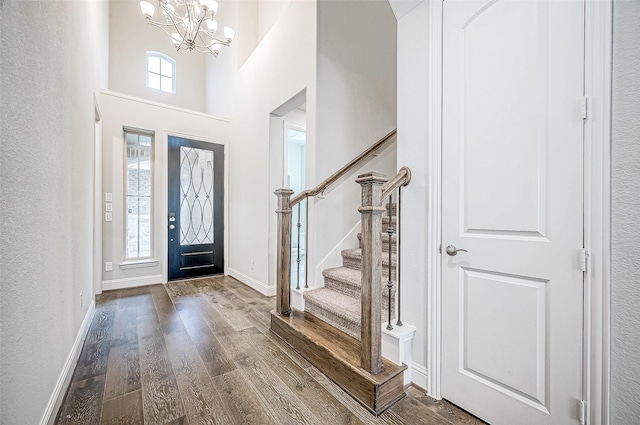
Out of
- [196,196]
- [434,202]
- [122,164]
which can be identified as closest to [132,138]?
Result: [122,164]

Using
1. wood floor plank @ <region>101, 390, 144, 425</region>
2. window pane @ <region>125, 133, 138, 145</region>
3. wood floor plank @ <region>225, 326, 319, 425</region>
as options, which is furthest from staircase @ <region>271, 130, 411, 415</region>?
window pane @ <region>125, 133, 138, 145</region>

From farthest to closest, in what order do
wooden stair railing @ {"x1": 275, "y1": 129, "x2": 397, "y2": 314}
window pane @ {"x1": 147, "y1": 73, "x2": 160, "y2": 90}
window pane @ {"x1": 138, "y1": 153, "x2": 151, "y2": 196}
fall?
1. window pane @ {"x1": 147, "y1": 73, "x2": 160, "y2": 90}
2. window pane @ {"x1": 138, "y1": 153, "x2": 151, "y2": 196}
3. wooden stair railing @ {"x1": 275, "y1": 129, "x2": 397, "y2": 314}

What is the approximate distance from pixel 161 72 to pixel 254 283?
15.5 feet

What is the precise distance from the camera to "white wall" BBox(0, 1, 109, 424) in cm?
99

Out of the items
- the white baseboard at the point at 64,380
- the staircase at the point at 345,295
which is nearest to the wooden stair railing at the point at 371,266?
the staircase at the point at 345,295

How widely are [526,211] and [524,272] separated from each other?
29cm

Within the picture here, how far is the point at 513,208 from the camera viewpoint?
4.42 ft

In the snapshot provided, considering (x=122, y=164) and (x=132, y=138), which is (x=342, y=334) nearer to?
(x=122, y=164)

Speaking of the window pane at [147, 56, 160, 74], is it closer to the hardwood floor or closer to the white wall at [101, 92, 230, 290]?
the white wall at [101, 92, 230, 290]

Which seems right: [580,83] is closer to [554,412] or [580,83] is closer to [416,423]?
[554,412]

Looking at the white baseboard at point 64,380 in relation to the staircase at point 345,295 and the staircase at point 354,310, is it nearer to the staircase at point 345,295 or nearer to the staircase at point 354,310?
the staircase at point 354,310

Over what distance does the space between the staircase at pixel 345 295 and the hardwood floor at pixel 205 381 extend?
38 centimetres

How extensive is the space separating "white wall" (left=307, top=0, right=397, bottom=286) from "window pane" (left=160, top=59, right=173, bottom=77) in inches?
170

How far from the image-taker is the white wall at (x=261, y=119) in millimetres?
2873
